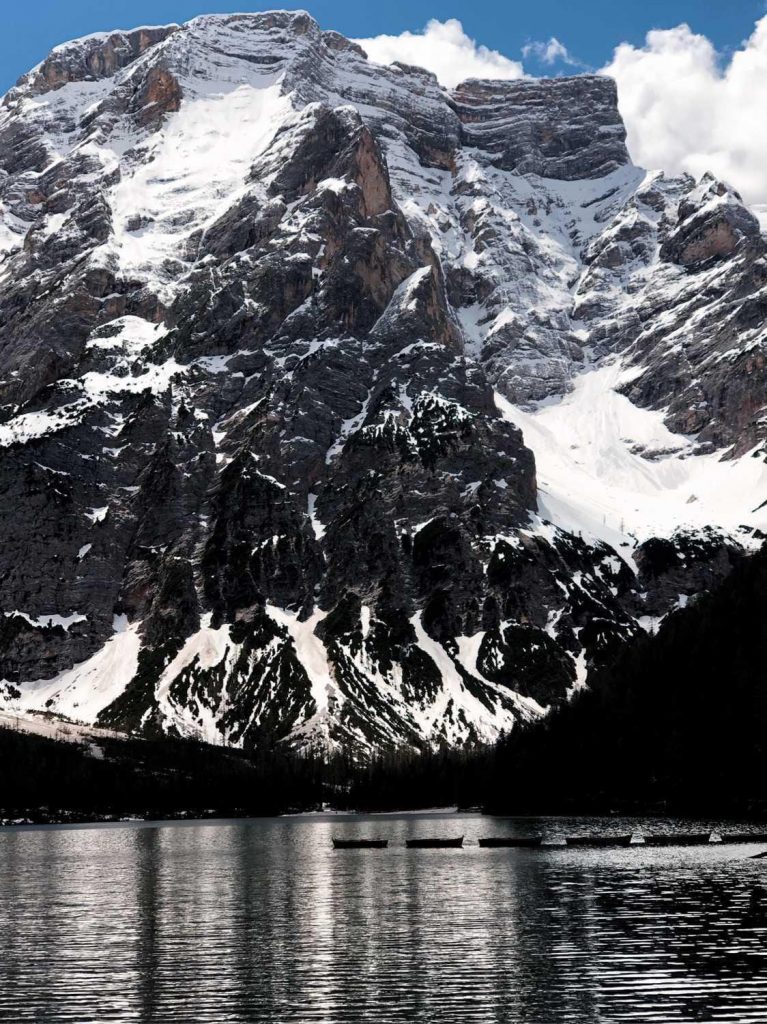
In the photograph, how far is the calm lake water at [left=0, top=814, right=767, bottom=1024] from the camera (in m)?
62.8

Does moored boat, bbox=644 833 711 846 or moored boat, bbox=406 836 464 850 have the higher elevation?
moored boat, bbox=644 833 711 846

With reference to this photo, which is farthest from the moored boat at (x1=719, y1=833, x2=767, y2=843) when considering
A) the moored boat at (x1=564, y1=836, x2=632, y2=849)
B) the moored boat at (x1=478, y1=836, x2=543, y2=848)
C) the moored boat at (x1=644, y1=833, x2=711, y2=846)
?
the moored boat at (x1=478, y1=836, x2=543, y2=848)

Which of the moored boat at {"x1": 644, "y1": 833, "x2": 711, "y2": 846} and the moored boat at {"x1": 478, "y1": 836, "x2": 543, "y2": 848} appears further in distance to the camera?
the moored boat at {"x1": 478, "y1": 836, "x2": 543, "y2": 848}

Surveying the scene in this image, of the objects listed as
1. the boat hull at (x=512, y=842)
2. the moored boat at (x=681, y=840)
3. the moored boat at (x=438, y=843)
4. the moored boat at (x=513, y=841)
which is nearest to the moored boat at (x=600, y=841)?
the moored boat at (x=681, y=840)

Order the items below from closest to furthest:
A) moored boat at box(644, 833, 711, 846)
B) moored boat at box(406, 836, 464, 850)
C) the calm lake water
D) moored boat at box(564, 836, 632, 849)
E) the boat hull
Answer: the calm lake water, moored boat at box(644, 833, 711, 846), moored boat at box(564, 836, 632, 849), the boat hull, moored boat at box(406, 836, 464, 850)

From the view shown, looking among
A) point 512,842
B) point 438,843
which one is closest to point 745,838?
point 512,842

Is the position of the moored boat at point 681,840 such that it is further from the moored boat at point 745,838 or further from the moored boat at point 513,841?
the moored boat at point 513,841

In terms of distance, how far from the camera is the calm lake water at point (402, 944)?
206 feet

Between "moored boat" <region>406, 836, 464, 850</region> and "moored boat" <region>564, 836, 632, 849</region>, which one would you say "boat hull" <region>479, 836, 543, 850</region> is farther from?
"moored boat" <region>564, 836, 632, 849</region>

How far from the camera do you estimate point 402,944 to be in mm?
84750

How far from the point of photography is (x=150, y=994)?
67938 millimetres

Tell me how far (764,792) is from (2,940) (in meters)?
133

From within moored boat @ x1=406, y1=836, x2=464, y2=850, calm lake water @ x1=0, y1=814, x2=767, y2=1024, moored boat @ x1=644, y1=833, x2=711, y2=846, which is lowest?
calm lake water @ x1=0, y1=814, x2=767, y2=1024

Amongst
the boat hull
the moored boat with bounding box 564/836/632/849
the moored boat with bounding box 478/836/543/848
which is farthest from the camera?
the moored boat with bounding box 478/836/543/848
